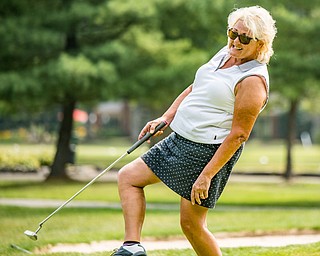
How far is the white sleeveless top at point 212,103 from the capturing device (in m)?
4.67

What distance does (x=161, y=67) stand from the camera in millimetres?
19453

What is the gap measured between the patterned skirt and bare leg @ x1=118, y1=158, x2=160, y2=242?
0.05 metres

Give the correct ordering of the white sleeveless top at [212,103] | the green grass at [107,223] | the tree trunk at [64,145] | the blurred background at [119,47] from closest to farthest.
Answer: the white sleeveless top at [212,103] → the green grass at [107,223] → the blurred background at [119,47] → the tree trunk at [64,145]

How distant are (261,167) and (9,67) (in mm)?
11484

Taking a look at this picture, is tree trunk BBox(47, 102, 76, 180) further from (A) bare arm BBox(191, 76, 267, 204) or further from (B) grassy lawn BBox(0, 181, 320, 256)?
(A) bare arm BBox(191, 76, 267, 204)

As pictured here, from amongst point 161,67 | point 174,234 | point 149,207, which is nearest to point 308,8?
point 161,67

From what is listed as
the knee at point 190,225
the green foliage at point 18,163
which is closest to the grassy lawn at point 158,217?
the knee at point 190,225

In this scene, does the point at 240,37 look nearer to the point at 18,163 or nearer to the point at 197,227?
the point at 197,227

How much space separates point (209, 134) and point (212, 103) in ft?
0.58

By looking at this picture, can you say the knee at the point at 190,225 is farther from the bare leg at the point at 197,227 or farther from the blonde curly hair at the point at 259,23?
the blonde curly hair at the point at 259,23

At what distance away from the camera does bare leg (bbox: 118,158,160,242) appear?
4809 millimetres

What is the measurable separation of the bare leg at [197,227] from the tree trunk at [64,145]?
16.8m

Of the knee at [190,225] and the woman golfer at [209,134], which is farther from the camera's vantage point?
the knee at [190,225]

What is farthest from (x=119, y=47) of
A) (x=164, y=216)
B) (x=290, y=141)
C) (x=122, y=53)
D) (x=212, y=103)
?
(x=212, y=103)
